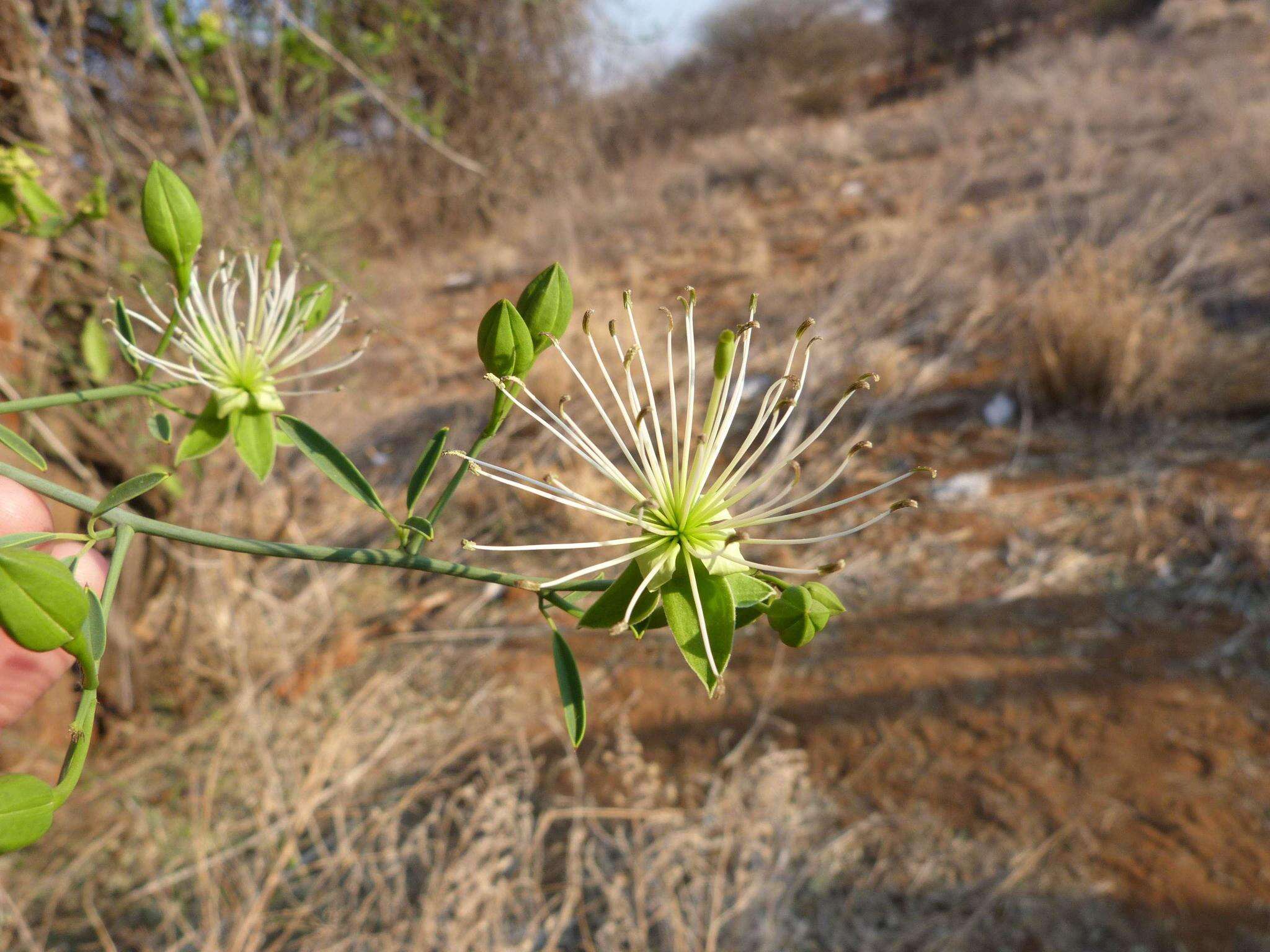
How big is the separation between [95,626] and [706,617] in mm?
459

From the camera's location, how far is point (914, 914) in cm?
212

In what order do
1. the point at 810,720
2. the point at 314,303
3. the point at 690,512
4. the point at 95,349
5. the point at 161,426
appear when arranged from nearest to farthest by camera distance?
the point at 690,512, the point at 161,426, the point at 314,303, the point at 95,349, the point at 810,720

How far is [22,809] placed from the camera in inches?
23.3

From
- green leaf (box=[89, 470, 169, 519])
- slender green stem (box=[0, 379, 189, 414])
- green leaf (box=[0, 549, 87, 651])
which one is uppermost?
slender green stem (box=[0, 379, 189, 414])

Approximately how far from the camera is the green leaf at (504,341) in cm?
69

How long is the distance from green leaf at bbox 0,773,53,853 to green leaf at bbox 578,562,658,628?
397mm

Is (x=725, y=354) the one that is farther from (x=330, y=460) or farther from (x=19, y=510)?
(x=19, y=510)

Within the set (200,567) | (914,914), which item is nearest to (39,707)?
(200,567)

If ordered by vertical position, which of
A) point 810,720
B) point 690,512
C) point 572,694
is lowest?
point 810,720

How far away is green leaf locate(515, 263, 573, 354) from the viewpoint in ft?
2.39

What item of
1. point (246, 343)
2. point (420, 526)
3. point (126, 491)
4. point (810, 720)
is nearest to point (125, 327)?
point (246, 343)

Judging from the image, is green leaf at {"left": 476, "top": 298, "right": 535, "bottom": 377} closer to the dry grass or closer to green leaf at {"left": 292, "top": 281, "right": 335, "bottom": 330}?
green leaf at {"left": 292, "top": 281, "right": 335, "bottom": 330}

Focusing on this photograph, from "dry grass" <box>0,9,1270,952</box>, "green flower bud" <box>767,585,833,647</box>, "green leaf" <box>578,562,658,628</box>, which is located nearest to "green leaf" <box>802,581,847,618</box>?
"green flower bud" <box>767,585,833,647</box>

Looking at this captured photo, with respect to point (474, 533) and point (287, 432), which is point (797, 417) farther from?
point (287, 432)
